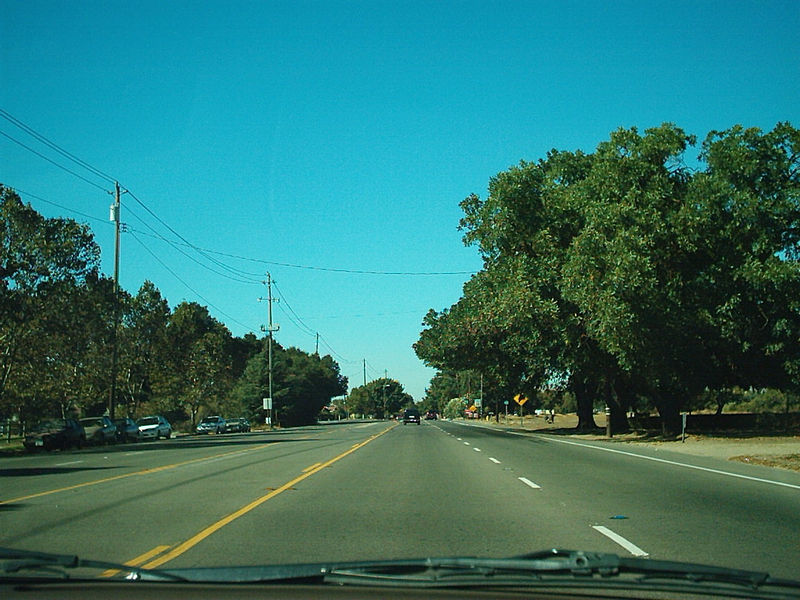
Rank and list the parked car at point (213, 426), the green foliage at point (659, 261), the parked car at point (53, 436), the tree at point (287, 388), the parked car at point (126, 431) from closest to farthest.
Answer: the green foliage at point (659, 261) < the parked car at point (53, 436) < the parked car at point (126, 431) < the parked car at point (213, 426) < the tree at point (287, 388)

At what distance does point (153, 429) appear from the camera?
53.8 metres

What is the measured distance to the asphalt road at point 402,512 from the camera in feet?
27.8

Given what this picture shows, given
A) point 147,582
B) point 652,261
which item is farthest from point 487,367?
point 147,582

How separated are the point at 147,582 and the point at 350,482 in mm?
11044

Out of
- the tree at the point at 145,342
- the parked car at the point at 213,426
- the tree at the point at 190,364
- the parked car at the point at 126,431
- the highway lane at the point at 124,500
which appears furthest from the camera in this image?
the parked car at the point at 213,426

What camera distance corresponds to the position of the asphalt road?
8.46 m

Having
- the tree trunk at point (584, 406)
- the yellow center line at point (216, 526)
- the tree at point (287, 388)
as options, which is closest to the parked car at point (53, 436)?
the yellow center line at point (216, 526)

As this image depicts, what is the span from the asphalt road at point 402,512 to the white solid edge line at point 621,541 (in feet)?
0.07

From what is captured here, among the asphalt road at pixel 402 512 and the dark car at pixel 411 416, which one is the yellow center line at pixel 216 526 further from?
the dark car at pixel 411 416

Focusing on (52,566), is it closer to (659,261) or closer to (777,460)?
(777,460)

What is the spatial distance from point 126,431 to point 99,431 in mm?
4942

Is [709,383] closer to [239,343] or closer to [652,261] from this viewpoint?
[652,261]

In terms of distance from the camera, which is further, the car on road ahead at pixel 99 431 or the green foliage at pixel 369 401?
the green foliage at pixel 369 401

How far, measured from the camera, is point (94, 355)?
48938 millimetres
